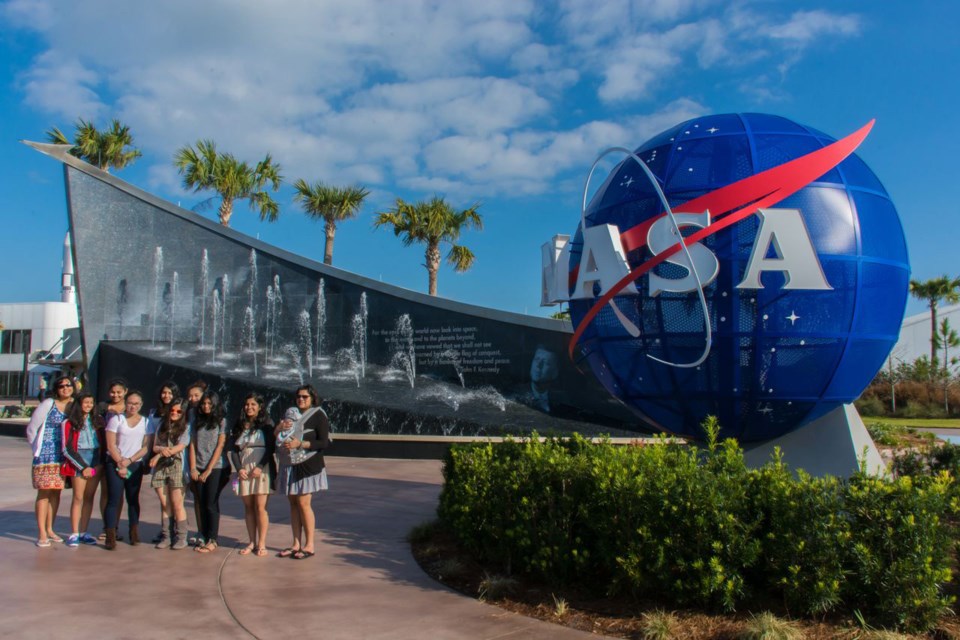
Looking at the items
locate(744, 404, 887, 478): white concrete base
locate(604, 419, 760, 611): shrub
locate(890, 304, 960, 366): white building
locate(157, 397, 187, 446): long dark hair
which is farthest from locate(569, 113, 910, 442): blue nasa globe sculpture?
locate(890, 304, 960, 366): white building

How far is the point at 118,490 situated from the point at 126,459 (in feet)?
1.12

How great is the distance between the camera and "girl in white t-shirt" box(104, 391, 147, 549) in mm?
7141

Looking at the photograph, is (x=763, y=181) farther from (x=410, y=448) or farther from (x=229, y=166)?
(x=229, y=166)

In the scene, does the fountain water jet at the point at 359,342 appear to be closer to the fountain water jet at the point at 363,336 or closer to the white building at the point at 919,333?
the fountain water jet at the point at 363,336

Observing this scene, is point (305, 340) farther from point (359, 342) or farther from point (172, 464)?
point (172, 464)

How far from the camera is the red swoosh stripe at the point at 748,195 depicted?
662 cm

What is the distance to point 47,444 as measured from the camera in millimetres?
7148

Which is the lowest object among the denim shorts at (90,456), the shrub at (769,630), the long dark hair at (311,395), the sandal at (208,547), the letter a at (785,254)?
the sandal at (208,547)

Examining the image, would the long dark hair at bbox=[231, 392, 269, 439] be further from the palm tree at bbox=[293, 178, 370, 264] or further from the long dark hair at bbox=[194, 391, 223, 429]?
the palm tree at bbox=[293, 178, 370, 264]

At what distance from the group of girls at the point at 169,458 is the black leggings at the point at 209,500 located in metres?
0.01

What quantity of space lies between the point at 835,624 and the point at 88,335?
1984 cm

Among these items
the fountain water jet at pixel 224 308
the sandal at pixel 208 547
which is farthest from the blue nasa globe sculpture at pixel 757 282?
the fountain water jet at pixel 224 308

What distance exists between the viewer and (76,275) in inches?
765

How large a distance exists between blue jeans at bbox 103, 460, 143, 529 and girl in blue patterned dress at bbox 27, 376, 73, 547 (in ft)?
1.56
